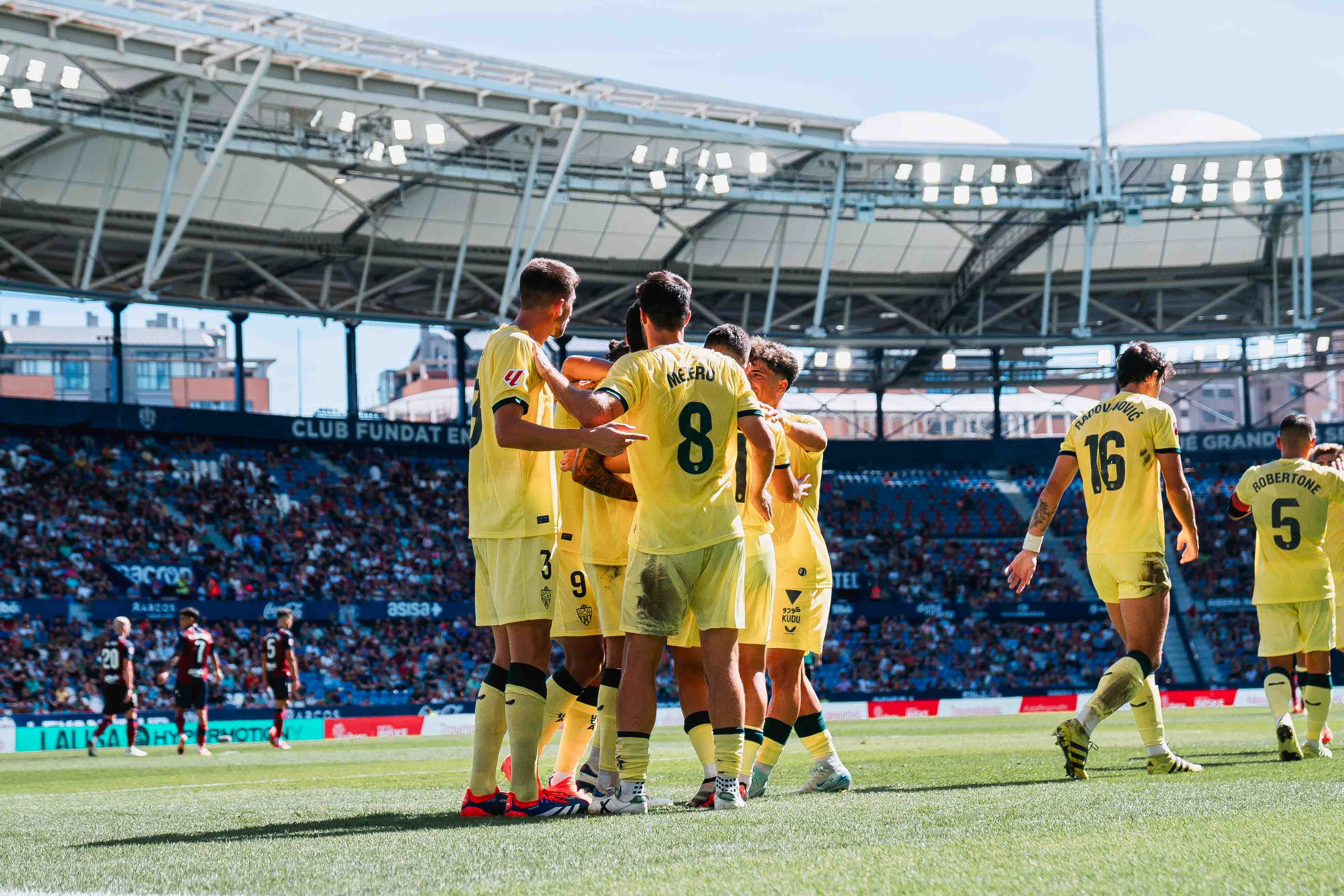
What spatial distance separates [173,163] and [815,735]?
75.8 feet

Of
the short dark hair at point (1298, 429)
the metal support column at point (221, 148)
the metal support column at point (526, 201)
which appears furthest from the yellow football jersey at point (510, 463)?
the metal support column at point (526, 201)

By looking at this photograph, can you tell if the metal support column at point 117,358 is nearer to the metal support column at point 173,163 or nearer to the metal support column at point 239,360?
the metal support column at point 239,360

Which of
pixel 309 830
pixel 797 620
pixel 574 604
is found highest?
pixel 574 604

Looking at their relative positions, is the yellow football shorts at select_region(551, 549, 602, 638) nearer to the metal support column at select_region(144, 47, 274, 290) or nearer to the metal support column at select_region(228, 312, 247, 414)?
the metal support column at select_region(144, 47, 274, 290)

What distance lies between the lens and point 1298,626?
32.8 ft

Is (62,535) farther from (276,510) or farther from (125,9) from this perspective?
(125,9)

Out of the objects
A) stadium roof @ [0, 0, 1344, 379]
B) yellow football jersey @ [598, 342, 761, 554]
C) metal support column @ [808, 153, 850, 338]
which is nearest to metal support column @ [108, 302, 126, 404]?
stadium roof @ [0, 0, 1344, 379]

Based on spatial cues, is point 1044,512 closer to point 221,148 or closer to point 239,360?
point 221,148

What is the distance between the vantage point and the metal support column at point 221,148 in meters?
26.5

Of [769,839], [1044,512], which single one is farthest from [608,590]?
[1044,512]

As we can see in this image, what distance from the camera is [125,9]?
24.5m

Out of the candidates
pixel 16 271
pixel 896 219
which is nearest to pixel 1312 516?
pixel 896 219

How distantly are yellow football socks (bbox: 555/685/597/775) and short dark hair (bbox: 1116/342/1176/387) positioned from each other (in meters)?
3.64

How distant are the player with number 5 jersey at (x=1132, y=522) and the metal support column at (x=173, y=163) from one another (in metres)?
22.5
